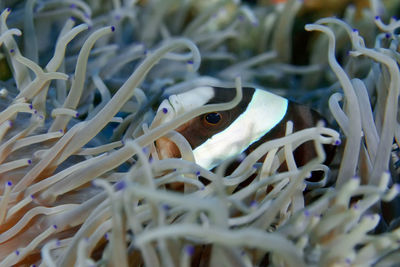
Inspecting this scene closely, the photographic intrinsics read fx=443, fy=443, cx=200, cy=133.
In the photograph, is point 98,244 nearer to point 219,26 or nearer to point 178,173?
point 178,173

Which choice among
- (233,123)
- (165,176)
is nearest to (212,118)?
(233,123)

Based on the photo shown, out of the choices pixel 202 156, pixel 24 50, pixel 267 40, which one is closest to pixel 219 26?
pixel 267 40

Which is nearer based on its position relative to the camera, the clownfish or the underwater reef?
the underwater reef

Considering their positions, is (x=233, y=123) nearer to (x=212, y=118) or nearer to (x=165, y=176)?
(x=212, y=118)

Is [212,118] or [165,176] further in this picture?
[212,118]

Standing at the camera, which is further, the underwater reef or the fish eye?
the fish eye
